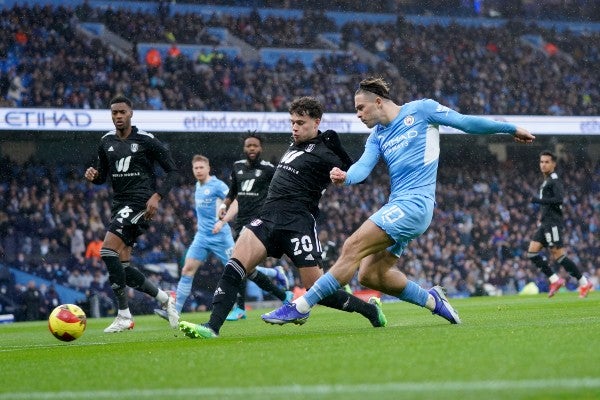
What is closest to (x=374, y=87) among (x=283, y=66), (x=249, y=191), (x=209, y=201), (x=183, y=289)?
(x=249, y=191)

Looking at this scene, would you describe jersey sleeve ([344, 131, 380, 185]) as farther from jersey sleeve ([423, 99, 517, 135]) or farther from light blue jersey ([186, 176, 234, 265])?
light blue jersey ([186, 176, 234, 265])

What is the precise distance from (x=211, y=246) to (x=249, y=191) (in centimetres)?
178

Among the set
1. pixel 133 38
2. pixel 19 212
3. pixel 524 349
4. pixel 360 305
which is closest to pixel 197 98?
pixel 133 38

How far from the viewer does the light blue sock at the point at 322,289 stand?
8.70 meters

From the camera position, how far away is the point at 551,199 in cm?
1872

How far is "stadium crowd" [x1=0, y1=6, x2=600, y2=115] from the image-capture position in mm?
29438

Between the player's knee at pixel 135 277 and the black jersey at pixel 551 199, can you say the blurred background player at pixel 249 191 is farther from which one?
the black jersey at pixel 551 199

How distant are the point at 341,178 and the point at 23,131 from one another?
21.7 metres

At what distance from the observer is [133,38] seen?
108 ft

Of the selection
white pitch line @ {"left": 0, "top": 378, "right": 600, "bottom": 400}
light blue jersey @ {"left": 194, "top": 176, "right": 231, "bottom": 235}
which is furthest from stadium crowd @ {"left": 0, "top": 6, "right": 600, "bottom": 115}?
white pitch line @ {"left": 0, "top": 378, "right": 600, "bottom": 400}

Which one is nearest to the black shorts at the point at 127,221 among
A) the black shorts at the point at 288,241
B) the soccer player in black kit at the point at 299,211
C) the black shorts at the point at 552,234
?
the soccer player in black kit at the point at 299,211

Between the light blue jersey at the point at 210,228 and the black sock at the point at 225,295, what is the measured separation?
7.26 m

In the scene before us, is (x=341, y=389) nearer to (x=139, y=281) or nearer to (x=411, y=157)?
(x=411, y=157)

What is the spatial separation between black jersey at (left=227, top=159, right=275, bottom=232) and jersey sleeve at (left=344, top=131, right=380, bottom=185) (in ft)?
18.1
